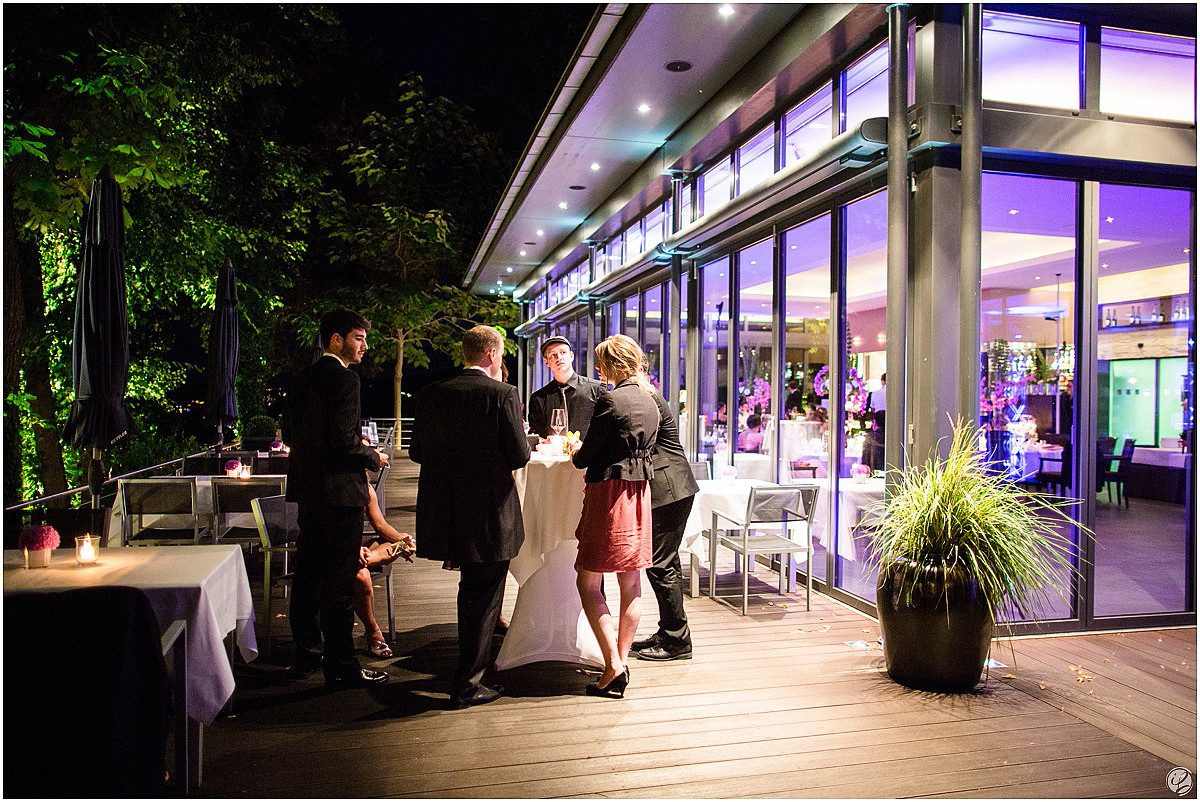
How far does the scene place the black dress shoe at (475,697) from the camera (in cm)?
375

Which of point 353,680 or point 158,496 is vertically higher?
point 158,496

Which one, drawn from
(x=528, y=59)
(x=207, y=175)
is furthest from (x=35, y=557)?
(x=528, y=59)

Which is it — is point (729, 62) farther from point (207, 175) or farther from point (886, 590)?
point (207, 175)

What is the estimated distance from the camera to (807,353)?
6.60 meters

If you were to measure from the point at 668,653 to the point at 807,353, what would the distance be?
3.07 m

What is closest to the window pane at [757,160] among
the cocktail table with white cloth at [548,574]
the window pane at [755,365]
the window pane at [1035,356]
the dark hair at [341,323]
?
the window pane at [755,365]

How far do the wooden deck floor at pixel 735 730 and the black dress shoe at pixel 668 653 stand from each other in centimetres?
9

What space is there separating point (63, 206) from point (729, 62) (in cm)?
610

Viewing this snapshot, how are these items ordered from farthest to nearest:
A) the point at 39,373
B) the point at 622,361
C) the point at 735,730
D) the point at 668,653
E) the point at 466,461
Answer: the point at 39,373 < the point at 668,653 < the point at 622,361 < the point at 466,461 < the point at 735,730

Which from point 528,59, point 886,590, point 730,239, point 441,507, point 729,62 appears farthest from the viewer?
point 528,59

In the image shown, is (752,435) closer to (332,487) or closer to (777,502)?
(777,502)

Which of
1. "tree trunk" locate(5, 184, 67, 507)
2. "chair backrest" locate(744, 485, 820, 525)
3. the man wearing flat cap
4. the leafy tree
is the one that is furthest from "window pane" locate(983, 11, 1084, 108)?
"tree trunk" locate(5, 184, 67, 507)

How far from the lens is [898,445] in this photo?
496 cm

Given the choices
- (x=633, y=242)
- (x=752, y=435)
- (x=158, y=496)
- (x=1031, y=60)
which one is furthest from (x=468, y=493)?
(x=633, y=242)
